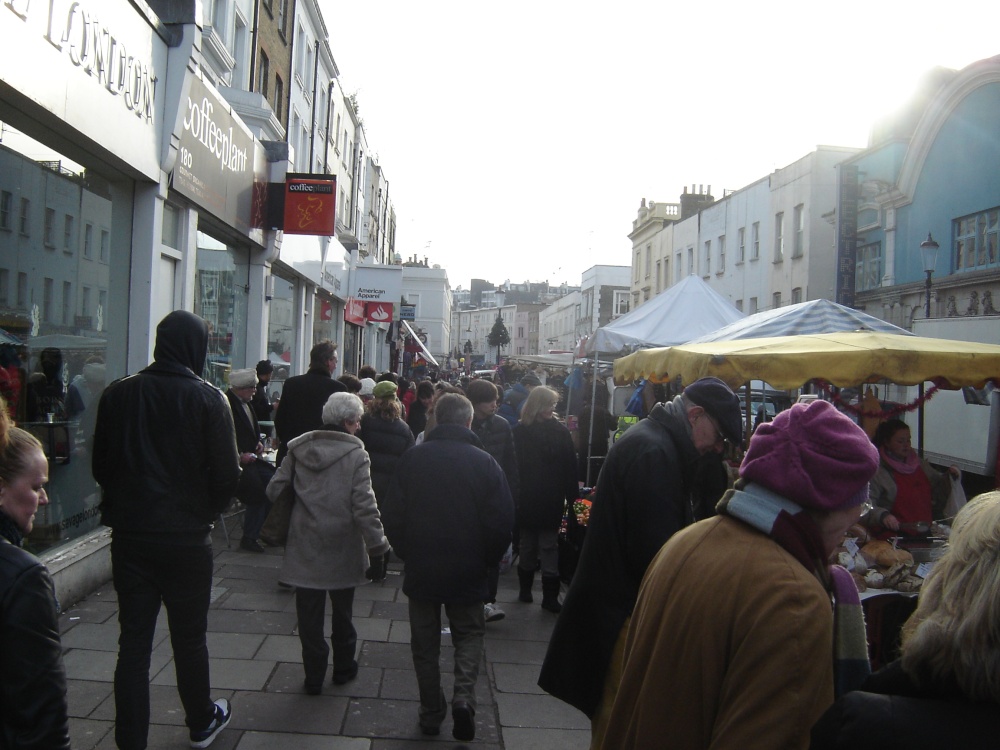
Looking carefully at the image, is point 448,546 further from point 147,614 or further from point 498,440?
point 498,440

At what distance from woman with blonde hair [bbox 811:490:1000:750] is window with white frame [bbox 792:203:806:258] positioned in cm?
3090

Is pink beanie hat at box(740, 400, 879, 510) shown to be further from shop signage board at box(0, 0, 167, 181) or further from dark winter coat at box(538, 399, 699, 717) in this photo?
shop signage board at box(0, 0, 167, 181)

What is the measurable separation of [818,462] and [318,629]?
146 inches

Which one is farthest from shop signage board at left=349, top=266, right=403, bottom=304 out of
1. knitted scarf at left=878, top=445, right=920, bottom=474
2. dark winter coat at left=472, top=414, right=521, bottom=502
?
knitted scarf at left=878, top=445, right=920, bottom=474

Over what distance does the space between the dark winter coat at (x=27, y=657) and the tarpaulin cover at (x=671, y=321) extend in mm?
10634

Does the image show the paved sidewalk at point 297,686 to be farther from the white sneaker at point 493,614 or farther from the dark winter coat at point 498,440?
the dark winter coat at point 498,440

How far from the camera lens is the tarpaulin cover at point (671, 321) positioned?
1252 centimetres

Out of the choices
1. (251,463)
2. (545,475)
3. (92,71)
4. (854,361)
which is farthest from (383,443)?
(854,361)

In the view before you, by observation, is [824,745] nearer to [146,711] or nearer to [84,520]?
[146,711]

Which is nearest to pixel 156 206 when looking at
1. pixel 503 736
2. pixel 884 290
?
pixel 503 736

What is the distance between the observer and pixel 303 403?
748 centimetres

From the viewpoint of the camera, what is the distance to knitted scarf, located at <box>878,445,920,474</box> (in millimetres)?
6262

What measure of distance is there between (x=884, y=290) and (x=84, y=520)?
945 inches

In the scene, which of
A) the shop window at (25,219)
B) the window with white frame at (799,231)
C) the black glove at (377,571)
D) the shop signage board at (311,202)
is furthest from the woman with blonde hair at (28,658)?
the window with white frame at (799,231)
